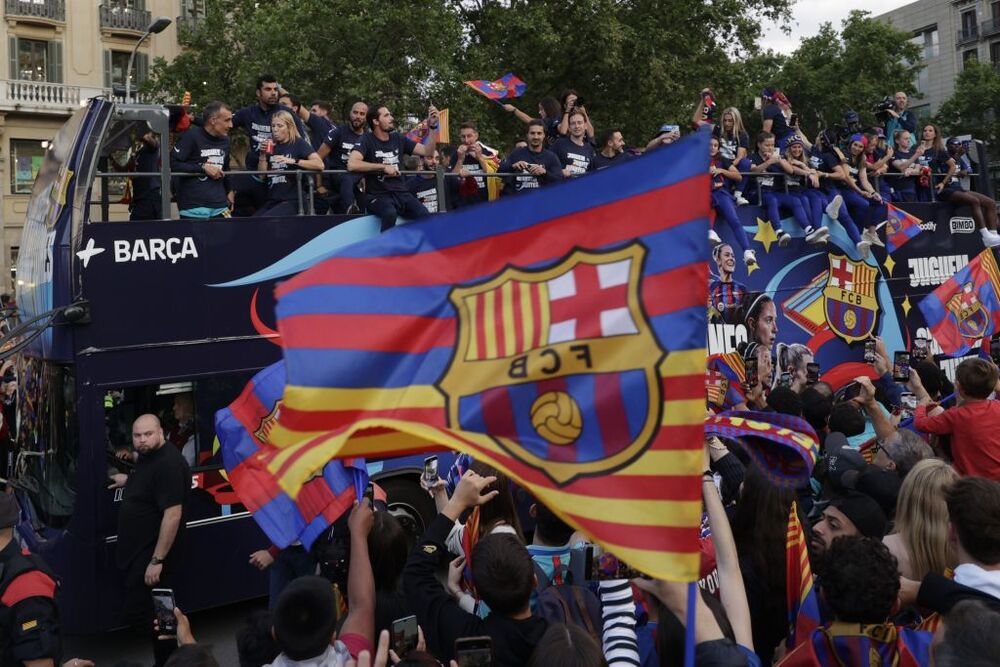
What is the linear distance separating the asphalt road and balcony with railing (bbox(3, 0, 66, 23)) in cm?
3571

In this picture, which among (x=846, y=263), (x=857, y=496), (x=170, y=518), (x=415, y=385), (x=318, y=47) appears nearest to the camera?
(x=415, y=385)

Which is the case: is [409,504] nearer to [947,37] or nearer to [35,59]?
[35,59]

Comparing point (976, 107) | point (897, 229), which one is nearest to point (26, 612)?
point (897, 229)

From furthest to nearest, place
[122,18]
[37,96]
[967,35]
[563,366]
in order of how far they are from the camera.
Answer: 1. [967,35]
2. [122,18]
3. [37,96]
4. [563,366]

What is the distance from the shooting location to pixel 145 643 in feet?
24.7

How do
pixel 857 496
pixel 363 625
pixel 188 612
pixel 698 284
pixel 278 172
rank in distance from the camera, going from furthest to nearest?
pixel 278 172 → pixel 188 612 → pixel 857 496 → pixel 363 625 → pixel 698 284

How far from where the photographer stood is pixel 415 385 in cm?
327

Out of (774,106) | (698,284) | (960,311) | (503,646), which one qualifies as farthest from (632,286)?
(774,106)

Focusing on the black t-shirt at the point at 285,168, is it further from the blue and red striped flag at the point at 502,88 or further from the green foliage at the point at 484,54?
the green foliage at the point at 484,54

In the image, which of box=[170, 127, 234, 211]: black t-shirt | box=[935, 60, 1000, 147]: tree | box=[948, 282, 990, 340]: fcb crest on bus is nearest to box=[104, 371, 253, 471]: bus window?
box=[170, 127, 234, 211]: black t-shirt

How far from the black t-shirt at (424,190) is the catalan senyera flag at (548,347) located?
6.43 metres

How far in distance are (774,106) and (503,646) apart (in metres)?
10.9

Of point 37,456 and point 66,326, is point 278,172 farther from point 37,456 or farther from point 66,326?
point 37,456

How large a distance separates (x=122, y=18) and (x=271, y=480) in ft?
129
